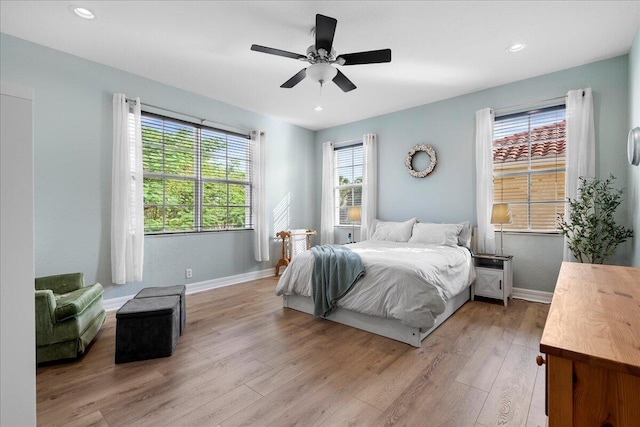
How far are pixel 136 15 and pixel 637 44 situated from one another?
464 cm

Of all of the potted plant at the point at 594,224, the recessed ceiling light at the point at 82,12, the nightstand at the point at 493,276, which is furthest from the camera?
the nightstand at the point at 493,276

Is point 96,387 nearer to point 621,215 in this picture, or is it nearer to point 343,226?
point 343,226

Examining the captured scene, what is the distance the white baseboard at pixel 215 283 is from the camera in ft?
11.1

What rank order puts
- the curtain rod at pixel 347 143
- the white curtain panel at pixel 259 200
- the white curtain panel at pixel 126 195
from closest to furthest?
the white curtain panel at pixel 126 195, the white curtain panel at pixel 259 200, the curtain rod at pixel 347 143

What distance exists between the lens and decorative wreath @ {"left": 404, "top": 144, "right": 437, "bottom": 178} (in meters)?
4.48

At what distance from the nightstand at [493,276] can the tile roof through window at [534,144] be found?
4.55 feet

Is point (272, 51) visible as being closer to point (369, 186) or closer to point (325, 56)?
point (325, 56)

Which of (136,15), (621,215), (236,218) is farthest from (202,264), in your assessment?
(621,215)

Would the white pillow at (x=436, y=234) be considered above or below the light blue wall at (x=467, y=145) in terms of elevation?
below

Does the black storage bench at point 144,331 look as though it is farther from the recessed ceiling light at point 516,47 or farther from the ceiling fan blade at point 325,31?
the recessed ceiling light at point 516,47

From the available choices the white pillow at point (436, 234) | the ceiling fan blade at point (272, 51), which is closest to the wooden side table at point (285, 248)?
the white pillow at point (436, 234)

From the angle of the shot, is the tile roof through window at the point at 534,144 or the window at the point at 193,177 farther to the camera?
the window at the point at 193,177

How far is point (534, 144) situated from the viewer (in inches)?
148

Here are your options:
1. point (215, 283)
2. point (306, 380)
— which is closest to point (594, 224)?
point (306, 380)
